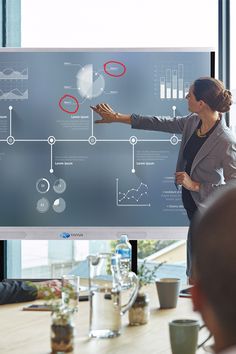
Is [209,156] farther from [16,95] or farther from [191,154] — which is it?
[16,95]

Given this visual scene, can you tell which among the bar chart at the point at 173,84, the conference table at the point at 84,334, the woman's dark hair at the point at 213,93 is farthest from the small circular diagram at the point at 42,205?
the conference table at the point at 84,334

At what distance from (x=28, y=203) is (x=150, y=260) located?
0.98m

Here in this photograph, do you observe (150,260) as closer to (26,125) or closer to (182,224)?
(182,224)

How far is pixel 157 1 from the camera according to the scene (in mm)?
4863

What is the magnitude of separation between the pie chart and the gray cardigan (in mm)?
343

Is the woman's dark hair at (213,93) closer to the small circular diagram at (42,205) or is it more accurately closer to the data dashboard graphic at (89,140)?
the data dashboard graphic at (89,140)

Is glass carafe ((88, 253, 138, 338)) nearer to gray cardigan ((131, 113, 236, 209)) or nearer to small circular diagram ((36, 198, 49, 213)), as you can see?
gray cardigan ((131, 113, 236, 209))

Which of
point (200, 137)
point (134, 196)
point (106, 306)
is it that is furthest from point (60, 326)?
point (200, 137)

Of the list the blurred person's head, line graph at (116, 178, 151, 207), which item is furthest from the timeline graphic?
the blurred person's head

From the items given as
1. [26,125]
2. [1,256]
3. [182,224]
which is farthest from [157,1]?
[1,256]

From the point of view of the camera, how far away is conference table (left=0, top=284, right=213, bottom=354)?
6.32 feet

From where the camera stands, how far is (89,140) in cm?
452

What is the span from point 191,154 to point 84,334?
248cm

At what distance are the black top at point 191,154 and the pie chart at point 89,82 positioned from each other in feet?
2.30
